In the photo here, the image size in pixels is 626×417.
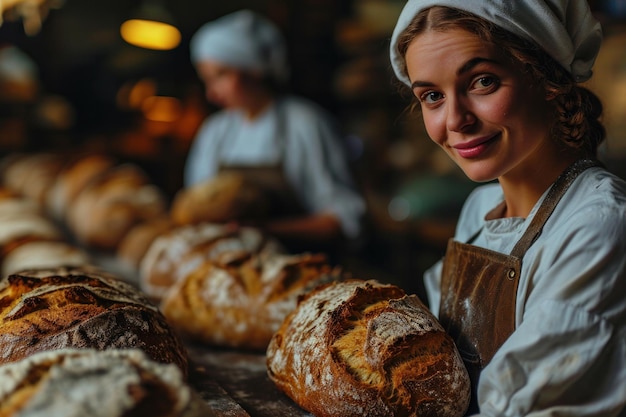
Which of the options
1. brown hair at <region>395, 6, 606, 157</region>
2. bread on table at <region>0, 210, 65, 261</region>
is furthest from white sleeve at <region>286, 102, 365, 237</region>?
brown hair at <region>395, 6, 606, 157</region>

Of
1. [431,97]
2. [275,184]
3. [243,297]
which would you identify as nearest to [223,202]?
[275,184]

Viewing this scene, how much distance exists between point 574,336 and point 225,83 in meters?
2.87

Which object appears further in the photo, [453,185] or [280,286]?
[453,185]

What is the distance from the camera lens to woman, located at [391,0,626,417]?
1095 millimetres

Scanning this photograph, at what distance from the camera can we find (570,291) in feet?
3.62

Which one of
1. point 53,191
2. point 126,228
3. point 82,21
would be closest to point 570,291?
point 126,228

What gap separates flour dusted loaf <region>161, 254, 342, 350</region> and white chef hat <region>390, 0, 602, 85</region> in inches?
40.5

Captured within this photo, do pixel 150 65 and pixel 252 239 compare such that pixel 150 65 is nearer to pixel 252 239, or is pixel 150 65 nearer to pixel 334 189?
pixel 334 189

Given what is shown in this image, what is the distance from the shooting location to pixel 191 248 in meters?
2.73

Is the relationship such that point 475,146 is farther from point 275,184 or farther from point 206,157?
point 206,157

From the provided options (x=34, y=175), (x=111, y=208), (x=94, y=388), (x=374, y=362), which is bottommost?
(x=34, y=175)

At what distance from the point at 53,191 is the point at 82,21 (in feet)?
15.5

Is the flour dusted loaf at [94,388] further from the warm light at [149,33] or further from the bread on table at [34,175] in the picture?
the bread on table at [34,175]

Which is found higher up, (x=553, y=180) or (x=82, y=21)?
(x=82, y=21)
